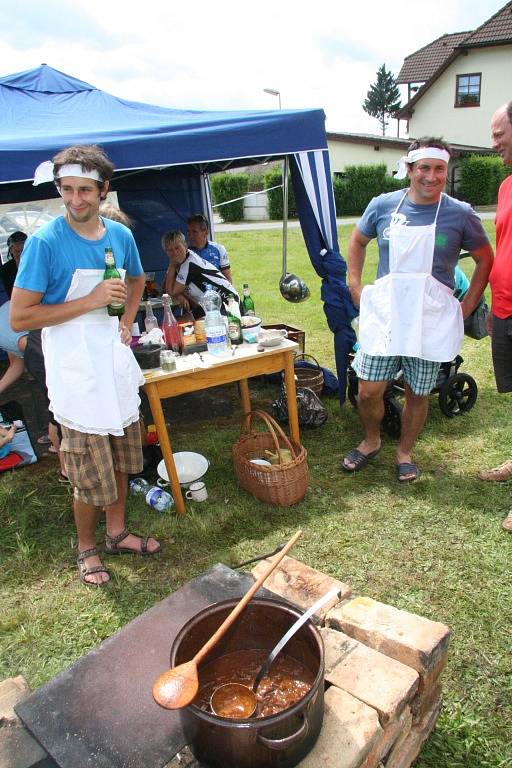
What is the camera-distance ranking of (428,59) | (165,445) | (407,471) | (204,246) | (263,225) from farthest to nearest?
(428,59) → (263,225) → (204,246) → (407,471) → (165,445)

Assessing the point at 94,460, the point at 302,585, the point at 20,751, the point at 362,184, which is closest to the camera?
the point at 20,751

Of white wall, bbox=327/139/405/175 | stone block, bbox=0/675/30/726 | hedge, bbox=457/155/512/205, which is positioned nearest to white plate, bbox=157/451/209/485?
stone block, bbox=0/675/30/726

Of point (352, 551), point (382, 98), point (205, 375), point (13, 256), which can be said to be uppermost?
point (382, 98)

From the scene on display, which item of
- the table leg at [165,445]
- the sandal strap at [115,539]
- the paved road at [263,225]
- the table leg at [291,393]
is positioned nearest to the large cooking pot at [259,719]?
the sandal strap at [115,539]

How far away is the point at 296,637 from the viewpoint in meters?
1.37

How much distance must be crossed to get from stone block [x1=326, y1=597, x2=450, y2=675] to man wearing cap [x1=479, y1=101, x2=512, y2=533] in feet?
4.22

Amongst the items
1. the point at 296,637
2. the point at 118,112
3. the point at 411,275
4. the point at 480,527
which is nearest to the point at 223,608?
the point at 296,637

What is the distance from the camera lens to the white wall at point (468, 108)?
72.9 ft

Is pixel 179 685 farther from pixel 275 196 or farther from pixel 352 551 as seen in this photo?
pixel 275 196

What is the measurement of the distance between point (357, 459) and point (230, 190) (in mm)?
21039

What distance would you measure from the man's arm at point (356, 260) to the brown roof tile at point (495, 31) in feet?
80.3

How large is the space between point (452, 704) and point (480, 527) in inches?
43.3

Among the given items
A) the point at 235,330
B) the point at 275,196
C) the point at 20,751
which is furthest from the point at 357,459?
the point at 275,196

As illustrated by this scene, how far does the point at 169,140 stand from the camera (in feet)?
11.4
